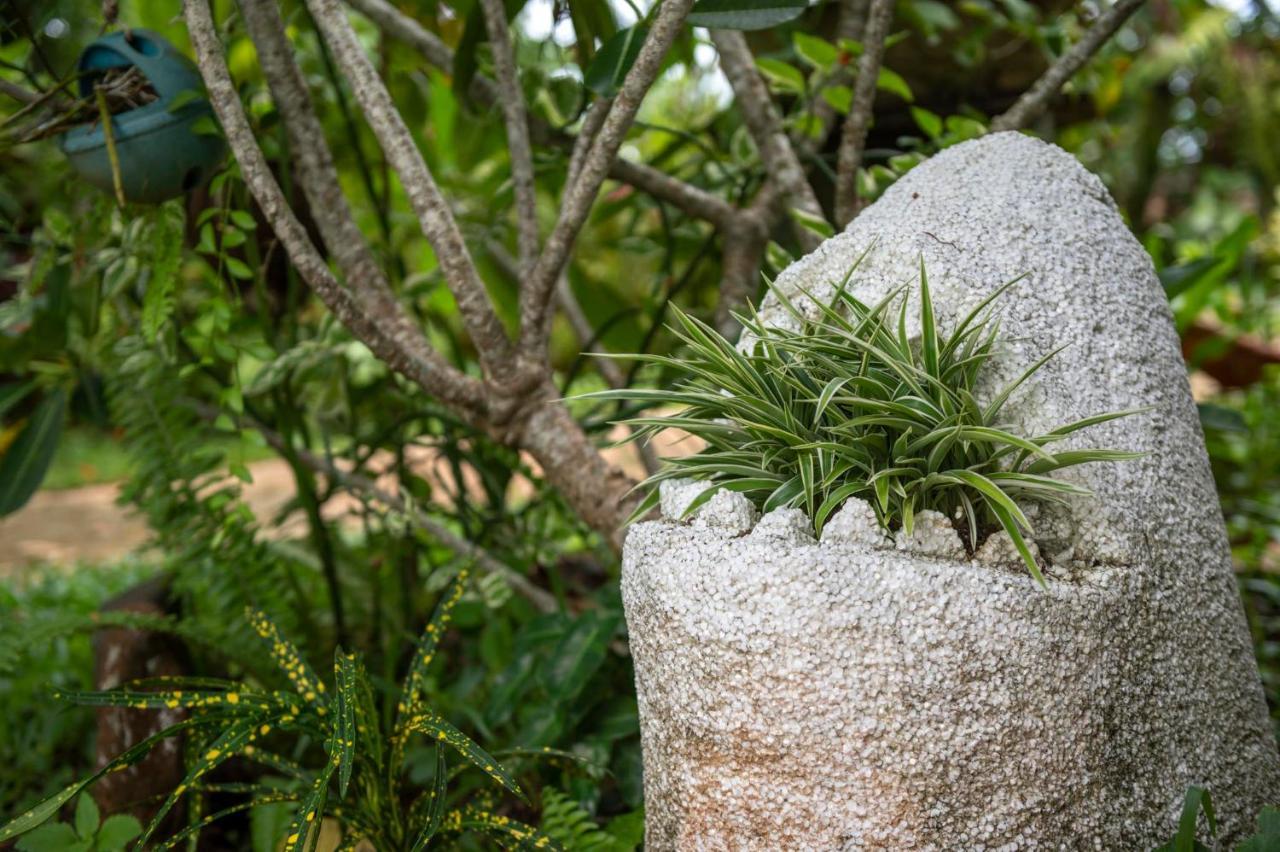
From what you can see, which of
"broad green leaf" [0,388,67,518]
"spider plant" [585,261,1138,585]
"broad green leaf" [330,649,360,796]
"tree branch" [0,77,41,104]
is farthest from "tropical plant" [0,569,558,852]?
"tree branch" [0,77,41,104]

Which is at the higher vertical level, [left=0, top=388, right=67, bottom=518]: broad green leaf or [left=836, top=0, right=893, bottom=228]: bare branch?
[left=836, top=0, right=893, bottom=228]: bare branch

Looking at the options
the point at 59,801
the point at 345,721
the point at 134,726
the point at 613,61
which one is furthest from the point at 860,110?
the point at 134,726

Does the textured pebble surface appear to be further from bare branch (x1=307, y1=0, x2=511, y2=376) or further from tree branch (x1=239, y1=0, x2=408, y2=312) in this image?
tree branch (x1=239, y1=0, x2=408, y2=312)

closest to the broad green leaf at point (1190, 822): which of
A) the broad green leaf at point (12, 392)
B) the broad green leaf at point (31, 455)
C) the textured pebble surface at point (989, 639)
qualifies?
the textured pebble surface at point (989, 639)

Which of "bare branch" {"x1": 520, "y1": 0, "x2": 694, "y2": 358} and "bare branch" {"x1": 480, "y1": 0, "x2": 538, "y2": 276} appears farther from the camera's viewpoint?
"bare branch" {"x1": 480, "y1": 0, "x2": 538, "y2": 276}

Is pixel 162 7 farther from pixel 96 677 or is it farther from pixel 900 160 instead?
pixel 900 160

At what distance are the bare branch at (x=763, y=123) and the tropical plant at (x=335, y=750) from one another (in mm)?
1139

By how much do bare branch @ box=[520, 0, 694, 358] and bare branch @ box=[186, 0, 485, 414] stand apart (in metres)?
0.17

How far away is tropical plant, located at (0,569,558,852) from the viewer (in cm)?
134

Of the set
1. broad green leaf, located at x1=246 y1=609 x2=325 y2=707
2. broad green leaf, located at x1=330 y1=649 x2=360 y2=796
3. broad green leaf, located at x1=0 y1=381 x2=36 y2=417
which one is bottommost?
broad green leaf, located at x1=246 y1=609 x2=325 y2=707

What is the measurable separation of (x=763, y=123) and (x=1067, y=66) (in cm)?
65

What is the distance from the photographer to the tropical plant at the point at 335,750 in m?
1.34

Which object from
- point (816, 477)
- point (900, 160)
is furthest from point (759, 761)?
point (900, 160)

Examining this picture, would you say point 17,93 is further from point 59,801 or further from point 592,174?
point 59,801
